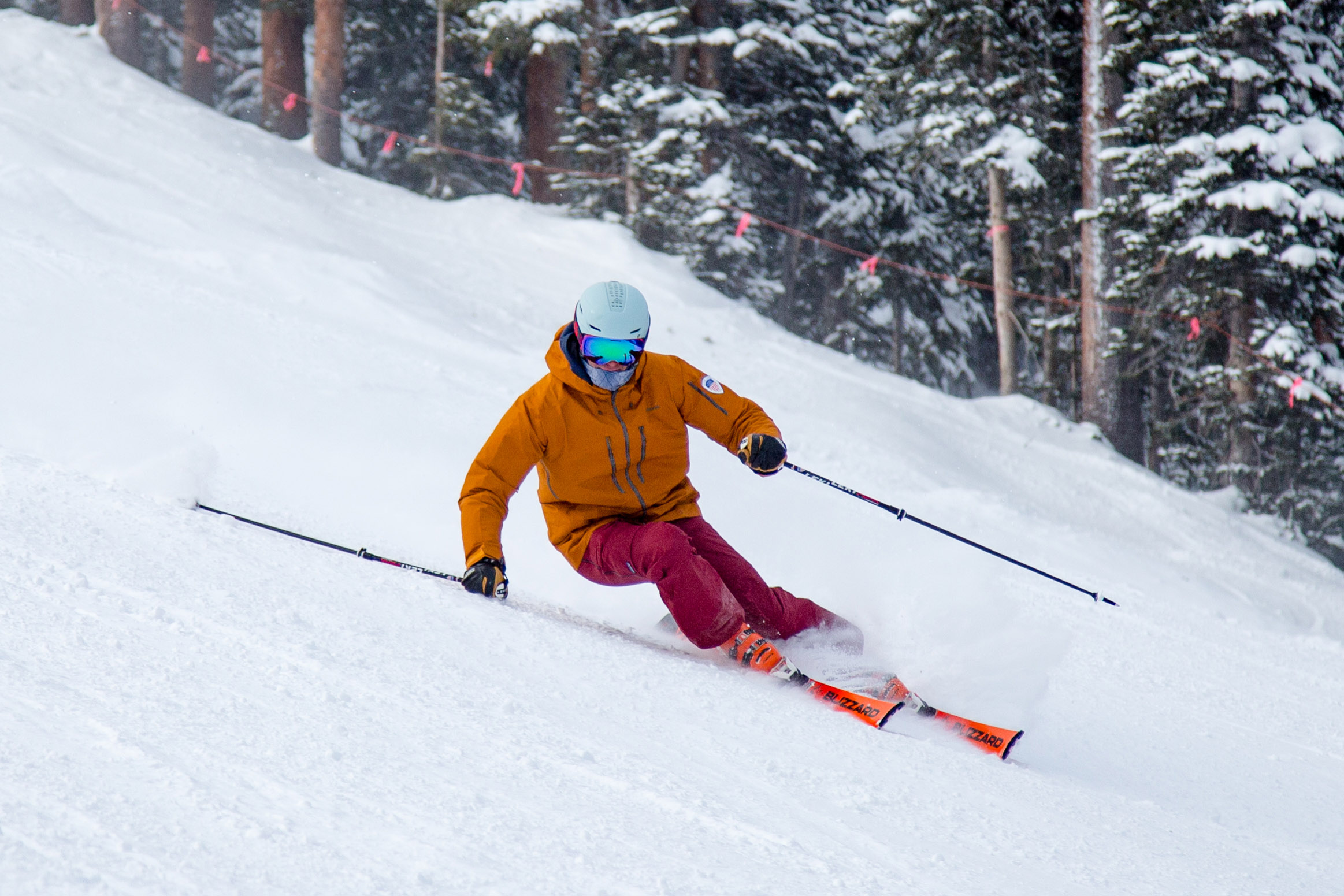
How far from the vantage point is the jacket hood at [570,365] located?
12.8 ft

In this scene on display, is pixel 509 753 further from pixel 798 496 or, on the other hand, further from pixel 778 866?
pixel 798 496

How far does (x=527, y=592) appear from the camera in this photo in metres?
4.72

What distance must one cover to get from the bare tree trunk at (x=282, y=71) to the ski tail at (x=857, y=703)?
657 inches

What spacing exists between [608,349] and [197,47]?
56.9ft

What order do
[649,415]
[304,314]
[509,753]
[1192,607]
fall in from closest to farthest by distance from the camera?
[509,753], [649,415], [1192,607], [304,314]

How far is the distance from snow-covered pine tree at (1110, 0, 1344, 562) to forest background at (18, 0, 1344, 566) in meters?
0.04

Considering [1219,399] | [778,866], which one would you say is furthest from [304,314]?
[1219,399]

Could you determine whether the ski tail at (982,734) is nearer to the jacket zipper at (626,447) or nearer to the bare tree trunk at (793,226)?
the jacket zipper at (626,447)

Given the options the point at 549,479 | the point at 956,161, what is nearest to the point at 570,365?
the point at 549,479

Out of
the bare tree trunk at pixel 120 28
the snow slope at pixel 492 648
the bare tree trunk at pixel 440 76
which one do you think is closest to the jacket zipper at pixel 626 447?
the snow slope at pixel 492 648

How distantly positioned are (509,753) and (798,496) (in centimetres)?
466

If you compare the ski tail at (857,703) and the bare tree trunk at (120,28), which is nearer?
the ski tail at (857,703)

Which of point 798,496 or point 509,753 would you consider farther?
point 798,496

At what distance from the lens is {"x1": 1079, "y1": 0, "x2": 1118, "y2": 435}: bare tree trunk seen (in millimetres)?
12781
